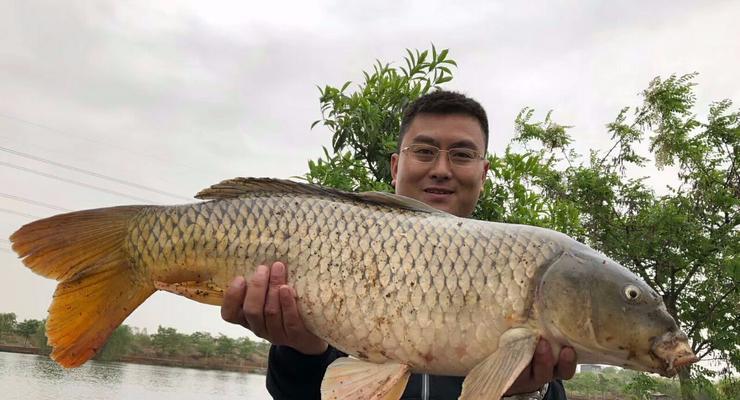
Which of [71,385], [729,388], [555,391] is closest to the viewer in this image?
[555,391]

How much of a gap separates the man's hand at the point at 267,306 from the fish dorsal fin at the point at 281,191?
289mm

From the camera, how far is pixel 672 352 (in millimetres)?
1611

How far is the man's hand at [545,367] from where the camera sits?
5.57ft

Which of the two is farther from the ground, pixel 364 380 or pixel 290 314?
pixel 290 314

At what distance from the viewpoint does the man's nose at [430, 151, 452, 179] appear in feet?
8.58

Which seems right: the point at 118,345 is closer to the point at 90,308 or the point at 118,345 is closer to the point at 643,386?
the point at 643,386

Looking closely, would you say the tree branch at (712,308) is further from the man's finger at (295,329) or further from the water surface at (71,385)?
the water surface at (71,385)

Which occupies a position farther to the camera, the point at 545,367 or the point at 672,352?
the point at 545,367

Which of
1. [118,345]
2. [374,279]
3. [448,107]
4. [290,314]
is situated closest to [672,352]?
[374,279]

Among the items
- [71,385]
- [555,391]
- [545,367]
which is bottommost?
[71,385]

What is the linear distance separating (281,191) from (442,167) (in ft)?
2.99

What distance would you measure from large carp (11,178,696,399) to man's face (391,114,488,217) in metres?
0.72

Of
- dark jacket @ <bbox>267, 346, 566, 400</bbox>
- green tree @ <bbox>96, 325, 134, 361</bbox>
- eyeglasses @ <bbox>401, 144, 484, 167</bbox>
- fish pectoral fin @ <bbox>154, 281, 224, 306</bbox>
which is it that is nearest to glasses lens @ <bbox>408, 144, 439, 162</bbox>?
eyeglasses @ <bbox>401, 144, 484, 167</bbox>

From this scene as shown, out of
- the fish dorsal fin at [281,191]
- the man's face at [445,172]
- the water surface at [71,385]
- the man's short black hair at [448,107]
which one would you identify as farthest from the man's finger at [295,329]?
the water surface at [71,385]
